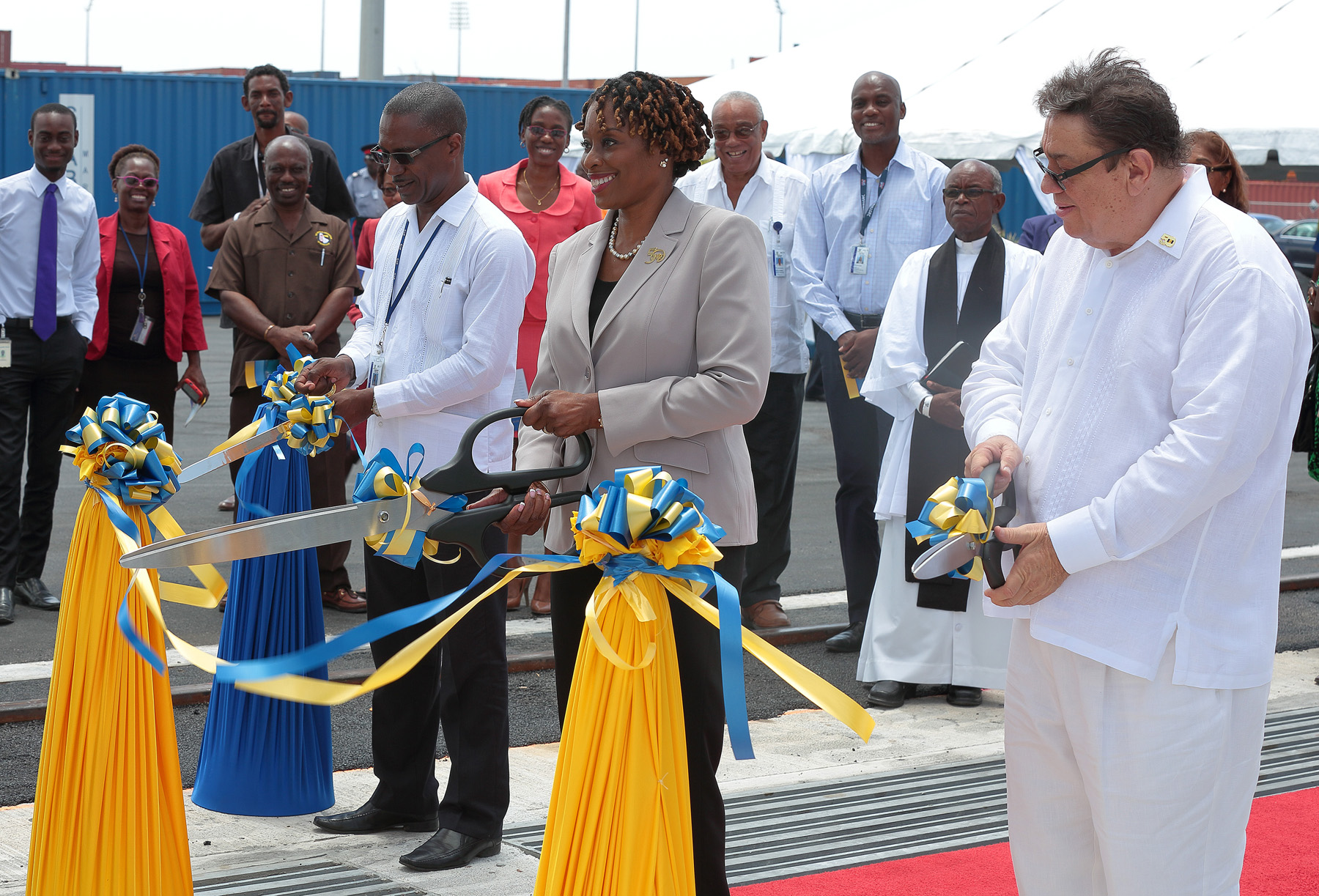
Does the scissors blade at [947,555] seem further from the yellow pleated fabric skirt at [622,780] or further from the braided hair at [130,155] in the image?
the braided hair at [130,155]

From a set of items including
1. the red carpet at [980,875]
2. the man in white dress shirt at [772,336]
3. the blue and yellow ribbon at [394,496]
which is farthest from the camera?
the man in white dress shirt at [772,336]

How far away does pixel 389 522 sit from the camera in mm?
2902

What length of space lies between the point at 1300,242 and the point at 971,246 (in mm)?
25551

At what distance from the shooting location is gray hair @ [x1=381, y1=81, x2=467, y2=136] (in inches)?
159

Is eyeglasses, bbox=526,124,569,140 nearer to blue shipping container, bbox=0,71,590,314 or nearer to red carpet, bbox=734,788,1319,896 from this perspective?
red carpet, bbox=734,788,1319,896

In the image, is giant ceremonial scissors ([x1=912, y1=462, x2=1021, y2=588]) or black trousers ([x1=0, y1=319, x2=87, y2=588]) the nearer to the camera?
giant ceremonial scissors ([x1=912, y1=462, x2=1021, y2=588])

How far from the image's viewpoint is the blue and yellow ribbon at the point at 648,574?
2.58m

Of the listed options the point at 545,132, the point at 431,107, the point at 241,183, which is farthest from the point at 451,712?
the point at 241,183

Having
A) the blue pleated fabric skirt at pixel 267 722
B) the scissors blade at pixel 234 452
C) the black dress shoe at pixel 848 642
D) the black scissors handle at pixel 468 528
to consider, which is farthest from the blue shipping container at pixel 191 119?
the black scissors handle at pixel 468 528

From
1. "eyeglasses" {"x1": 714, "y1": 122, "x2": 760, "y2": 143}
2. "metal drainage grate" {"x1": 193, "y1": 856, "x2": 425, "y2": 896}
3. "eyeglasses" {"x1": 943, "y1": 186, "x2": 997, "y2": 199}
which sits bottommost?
"metal drainage grate" {"x1": 193, "y1": 856, "x2": 425, "y2": 896}

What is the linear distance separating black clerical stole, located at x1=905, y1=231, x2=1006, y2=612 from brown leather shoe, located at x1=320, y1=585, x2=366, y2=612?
2.82 meters

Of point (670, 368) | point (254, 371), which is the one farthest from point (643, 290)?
point (254, 371)

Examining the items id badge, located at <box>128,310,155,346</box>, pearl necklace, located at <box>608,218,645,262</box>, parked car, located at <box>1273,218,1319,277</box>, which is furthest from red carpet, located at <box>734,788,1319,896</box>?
parked car, located at <box>1273,218,1319,277</box>

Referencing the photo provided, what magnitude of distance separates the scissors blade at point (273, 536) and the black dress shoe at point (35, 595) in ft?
14.9
